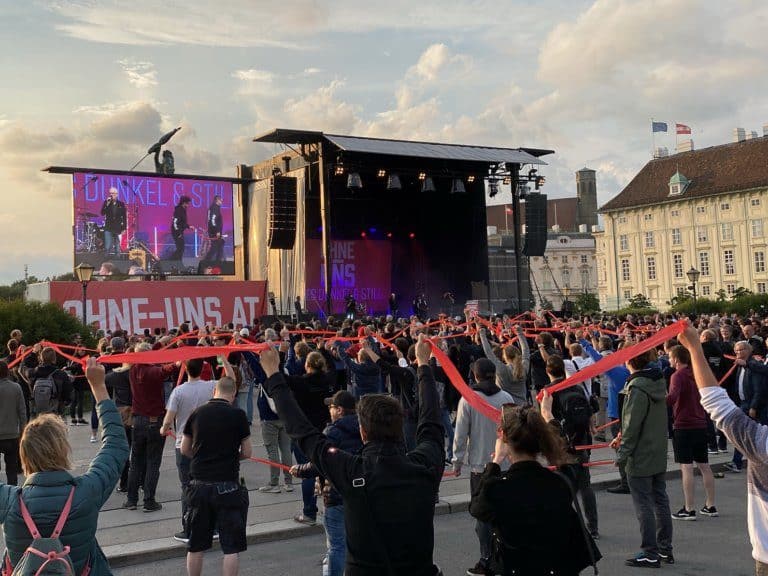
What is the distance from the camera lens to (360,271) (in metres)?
35.6

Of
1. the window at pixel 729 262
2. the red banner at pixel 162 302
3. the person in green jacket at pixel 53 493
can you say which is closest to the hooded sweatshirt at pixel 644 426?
the person in green jacket at pixel 53 493

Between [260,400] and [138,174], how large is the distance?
2157 cm

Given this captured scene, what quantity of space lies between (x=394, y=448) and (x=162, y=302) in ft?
Answer: 83.2

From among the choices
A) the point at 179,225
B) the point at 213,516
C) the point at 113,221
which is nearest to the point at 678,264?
the point at 179,225

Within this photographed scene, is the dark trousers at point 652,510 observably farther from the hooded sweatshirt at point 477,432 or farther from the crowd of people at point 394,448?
the hooded sweatshirt at point 477,432

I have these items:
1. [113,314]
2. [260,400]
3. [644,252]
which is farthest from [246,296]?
[644,252]

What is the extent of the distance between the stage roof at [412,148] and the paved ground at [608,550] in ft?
71.1

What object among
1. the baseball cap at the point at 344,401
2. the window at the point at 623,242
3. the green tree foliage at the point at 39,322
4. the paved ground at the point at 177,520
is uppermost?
the window at the point at 623,242

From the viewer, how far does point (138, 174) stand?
95.3 feet

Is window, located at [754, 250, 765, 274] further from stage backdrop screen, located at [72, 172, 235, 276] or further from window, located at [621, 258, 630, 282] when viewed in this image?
stage backdrop screen, located at [72, 172, 235, 276]

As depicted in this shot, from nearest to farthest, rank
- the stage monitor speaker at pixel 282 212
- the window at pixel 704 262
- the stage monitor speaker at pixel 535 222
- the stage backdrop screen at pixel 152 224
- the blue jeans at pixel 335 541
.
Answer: the blue jeans at pixel 335 541 → the stage backdrop screen at pixel 152 224 → the stage monitor speaker at pixel 282 212 → the stage monitor speaker at pixel 535 222 → the window at pixel 704 262

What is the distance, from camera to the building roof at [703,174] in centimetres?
7000

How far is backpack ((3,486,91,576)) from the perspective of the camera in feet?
10.00

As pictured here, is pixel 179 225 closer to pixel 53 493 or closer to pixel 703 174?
pixel 53 493
